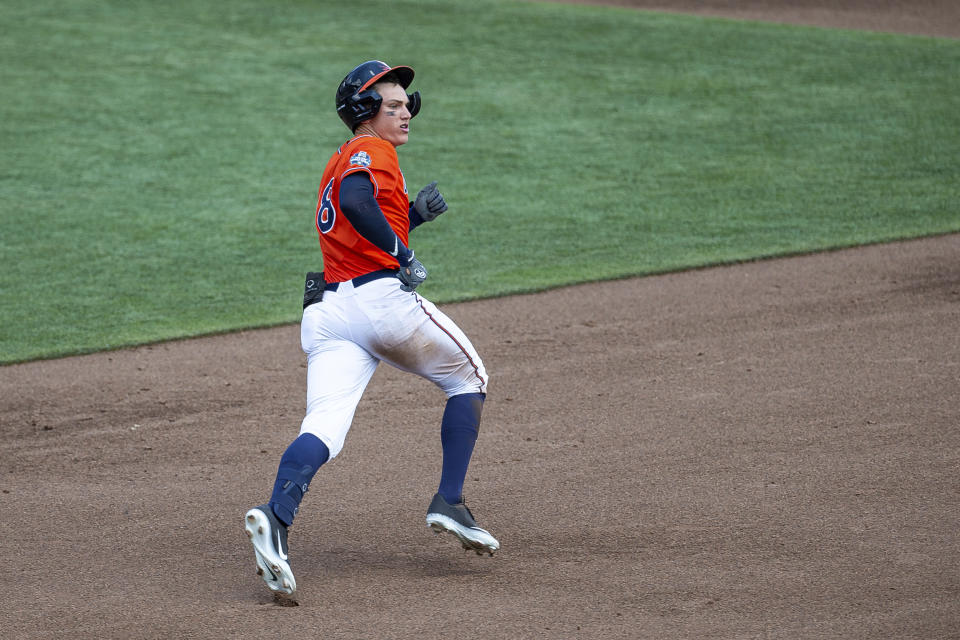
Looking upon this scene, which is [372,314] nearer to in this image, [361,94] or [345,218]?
[345,218]

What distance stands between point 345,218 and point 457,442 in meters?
0.88

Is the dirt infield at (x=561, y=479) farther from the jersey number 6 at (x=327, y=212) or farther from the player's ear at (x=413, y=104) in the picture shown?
the player's ear at (x=413, y=104)

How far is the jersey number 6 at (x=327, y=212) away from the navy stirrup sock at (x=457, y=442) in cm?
77

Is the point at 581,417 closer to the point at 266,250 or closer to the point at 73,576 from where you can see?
the point at 73,576

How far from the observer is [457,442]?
4.11 m

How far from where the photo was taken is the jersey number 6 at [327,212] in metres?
4.04

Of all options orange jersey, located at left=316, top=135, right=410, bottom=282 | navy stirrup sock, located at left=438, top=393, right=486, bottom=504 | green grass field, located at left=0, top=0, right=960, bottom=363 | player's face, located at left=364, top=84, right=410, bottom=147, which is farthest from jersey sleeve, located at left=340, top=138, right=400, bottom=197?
green grass field, located at left=0, top=0, right=960, bottom=363

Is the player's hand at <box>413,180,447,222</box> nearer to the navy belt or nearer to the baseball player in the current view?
the baseball player

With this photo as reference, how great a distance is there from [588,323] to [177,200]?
469cm

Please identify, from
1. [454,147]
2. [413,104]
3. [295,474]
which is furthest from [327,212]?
[454,147]

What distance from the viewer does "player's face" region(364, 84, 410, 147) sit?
410 cm

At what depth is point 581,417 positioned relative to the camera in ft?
18.5

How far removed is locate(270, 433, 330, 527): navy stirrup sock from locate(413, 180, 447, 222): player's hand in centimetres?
92

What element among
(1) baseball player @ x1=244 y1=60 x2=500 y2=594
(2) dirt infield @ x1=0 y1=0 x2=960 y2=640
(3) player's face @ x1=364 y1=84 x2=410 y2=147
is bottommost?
(2) dirt infield @ x1=0 y1=0 x2=960 y2=640
